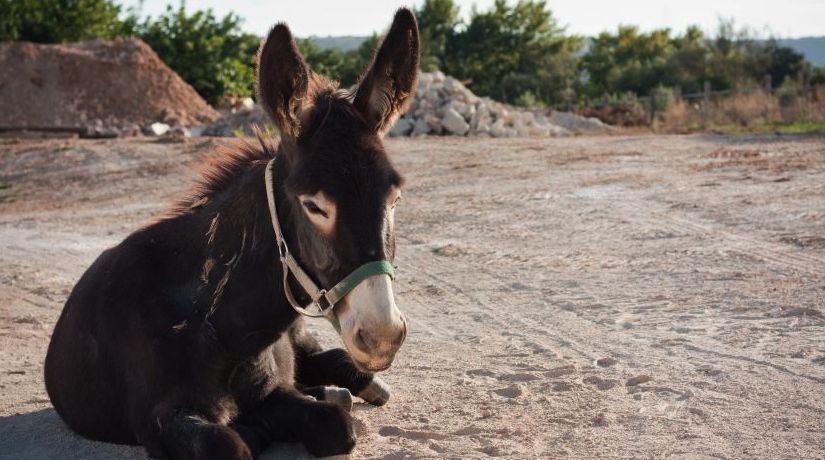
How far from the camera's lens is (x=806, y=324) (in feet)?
23.5

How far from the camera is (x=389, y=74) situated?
461 centimetres

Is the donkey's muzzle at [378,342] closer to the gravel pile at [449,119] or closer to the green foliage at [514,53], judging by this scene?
the gravel pile at [449,119]

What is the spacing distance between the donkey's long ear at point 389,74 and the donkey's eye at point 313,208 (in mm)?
520

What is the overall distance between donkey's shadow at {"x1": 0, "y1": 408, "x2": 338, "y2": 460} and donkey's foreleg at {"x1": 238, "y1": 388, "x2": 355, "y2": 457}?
78 mm

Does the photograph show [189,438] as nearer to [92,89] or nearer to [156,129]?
[156,129]

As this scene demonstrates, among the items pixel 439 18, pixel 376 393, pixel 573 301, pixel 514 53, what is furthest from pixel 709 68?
pixel 376 393

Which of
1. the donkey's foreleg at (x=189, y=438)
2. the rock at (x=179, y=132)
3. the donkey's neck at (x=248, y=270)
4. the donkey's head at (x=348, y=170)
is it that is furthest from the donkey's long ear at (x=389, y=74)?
the rock at (x=179, y=132)

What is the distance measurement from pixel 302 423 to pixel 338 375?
975 mm

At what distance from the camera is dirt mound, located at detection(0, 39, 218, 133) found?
27.4m

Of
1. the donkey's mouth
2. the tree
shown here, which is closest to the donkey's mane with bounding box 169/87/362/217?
the donkey's mouth

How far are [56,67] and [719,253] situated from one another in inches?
923

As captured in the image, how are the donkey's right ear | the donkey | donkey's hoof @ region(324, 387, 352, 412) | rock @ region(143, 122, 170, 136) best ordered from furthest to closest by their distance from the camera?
rock @ region(143, 122, 170, 136), donkey's hoof @ region(324, 387, 352, 412), the donkey's right ear, the donkey

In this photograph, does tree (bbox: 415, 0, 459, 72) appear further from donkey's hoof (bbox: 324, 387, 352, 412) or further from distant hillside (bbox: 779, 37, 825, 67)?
distant hillside (bbox: 779, 37, 825, 67)

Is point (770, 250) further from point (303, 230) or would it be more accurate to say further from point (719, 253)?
point (303, 230)
